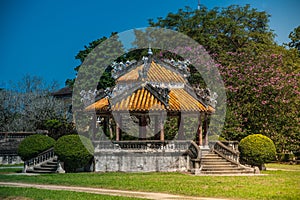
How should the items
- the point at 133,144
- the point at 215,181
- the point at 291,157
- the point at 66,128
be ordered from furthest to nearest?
the point at 66,128 → the point at 291,157 → the point at 133,144 → the point at 215,181

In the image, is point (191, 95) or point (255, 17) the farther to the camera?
point (255, 17)

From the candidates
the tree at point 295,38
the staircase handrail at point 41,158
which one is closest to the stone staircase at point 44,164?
the staircase handrail at point 41,158

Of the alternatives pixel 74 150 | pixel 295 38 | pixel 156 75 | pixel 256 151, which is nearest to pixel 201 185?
pixel 256 151

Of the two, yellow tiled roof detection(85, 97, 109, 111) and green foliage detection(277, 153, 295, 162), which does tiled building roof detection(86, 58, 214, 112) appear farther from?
green foliage detection(277, 153, 295, 162)

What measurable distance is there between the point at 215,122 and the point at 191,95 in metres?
10.4

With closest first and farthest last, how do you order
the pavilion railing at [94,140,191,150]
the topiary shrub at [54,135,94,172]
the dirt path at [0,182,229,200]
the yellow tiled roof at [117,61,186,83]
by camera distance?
1. the dirt path at [0,182,229,200]
2. the topiary shrub at [54,135,94,172]
3. the pavilion railing at [94,140,191,150]
4. the yellow tiled roof at [117,61,186,83]

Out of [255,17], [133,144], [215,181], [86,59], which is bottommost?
[215,181]

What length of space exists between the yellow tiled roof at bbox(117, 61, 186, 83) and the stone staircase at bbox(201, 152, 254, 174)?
594cm

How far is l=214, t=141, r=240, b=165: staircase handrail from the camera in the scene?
26031mm

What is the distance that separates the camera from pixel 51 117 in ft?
162

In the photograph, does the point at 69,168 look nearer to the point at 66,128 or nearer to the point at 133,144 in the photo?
the point at 133,144

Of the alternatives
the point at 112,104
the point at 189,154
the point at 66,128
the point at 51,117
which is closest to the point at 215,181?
the point at 189,154

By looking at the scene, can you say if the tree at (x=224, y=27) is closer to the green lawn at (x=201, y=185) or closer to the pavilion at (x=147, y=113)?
the pavilion at (x=147, y=113)

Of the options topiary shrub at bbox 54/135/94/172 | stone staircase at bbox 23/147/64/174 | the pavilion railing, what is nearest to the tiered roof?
the pavilion railing
